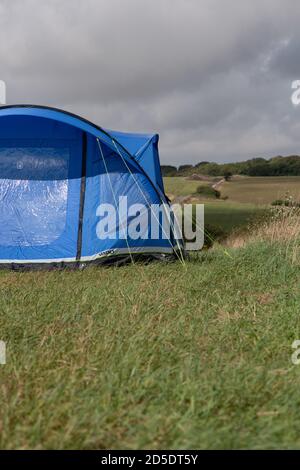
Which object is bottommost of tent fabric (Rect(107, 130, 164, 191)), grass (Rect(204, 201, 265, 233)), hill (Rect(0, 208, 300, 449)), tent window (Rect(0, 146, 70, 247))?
hill (Rect(0, 208, 300, 449))

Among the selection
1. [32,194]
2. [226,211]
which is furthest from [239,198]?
[32,194]

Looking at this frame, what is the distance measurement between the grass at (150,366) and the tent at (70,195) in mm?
1634

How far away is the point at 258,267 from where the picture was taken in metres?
5.49

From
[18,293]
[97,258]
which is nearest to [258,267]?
[97,258]

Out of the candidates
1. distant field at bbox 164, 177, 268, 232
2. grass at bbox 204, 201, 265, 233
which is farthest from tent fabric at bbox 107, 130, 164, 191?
grass at bbox 204, 201, 265, 233

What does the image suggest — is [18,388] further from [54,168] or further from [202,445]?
[54,168]

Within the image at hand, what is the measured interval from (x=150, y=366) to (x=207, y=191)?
1964 centimetres

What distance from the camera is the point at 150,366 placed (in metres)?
2.61

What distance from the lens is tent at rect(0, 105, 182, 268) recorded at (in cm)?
634

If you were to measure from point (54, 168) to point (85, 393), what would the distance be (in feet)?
15.7

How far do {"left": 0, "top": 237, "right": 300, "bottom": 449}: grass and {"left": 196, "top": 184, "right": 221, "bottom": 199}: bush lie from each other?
15.4m

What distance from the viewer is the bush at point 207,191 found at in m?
20.6

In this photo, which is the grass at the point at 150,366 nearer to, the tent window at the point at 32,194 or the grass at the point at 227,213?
the tent window at the point at 32,194

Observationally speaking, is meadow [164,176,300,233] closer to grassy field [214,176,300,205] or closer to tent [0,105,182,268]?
grassy field [214,176,300,205]
